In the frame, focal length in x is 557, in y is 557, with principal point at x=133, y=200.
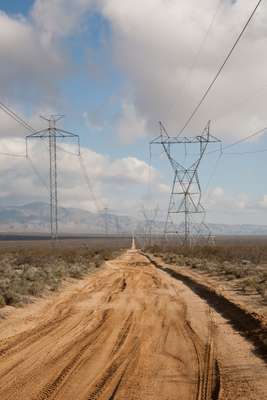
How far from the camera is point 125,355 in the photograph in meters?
11.6

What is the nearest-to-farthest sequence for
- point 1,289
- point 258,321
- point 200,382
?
point 200,382
point 258,321
point 1,289

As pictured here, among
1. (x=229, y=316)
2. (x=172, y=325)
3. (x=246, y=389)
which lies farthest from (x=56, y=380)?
(x=229, y=316)

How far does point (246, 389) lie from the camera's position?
918 centimetres

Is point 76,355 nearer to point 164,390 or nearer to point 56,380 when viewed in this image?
point 56,380

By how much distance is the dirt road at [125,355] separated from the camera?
904 cm

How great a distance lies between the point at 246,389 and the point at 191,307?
11307 millimetres

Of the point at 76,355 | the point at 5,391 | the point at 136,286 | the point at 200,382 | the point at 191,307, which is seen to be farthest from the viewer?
the point at 136,286

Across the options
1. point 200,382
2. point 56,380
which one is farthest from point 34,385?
point 200,382

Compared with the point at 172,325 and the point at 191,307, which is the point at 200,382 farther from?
the point at 191,307

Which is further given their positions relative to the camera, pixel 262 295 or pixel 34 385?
pixel 262 295

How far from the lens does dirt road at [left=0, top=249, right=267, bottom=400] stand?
356 inches

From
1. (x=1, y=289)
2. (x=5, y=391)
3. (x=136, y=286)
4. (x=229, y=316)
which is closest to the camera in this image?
(x=5, y=391)

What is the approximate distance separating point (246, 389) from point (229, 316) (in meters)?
9.06

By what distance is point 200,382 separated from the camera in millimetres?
9562
